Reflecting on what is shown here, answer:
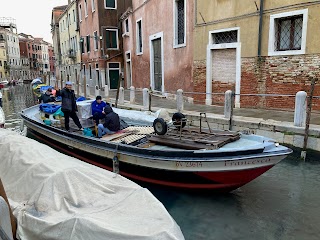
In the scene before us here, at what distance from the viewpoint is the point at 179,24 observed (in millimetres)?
13664

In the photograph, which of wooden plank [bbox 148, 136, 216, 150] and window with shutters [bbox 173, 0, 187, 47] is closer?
wooden plank [bbox 148, 136, 216, 150]

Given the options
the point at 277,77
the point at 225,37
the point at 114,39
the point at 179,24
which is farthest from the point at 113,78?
the point at 277,77

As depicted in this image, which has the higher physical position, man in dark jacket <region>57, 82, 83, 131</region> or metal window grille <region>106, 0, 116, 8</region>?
metal window grille <region>106, 0, 116, 8</region>

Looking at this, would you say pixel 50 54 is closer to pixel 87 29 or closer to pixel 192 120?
pixel 87 29

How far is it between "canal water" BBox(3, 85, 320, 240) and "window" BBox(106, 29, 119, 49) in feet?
60.2

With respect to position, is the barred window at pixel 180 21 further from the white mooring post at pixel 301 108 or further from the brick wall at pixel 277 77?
the white mooring post at pixel 301 108

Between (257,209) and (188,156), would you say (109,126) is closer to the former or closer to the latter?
(188,156)

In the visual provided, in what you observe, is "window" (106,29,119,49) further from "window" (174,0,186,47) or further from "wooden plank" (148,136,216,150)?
"wooden plank" (148,136,216,150)

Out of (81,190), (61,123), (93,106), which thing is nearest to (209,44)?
A: (93,106)

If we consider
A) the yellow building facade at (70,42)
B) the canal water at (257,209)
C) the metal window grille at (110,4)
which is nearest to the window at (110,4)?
the metal window grille at (110,4)


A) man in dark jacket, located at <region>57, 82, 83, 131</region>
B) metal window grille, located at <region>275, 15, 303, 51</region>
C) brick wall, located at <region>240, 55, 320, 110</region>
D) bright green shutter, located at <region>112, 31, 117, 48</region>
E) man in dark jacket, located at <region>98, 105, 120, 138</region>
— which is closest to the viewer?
man in dark jacket, located at <region>98, 105, 120, 138</region>

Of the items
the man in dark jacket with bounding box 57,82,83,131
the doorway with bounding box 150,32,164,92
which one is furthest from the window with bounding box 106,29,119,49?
the man in dark jacket with bounding box 57,82,83,131

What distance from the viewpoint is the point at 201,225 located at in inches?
174

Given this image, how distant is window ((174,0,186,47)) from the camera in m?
13.3
